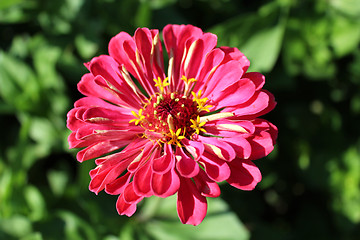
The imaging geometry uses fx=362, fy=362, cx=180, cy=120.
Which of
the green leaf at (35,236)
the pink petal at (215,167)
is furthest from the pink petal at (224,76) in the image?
the green leaf at (35,236)

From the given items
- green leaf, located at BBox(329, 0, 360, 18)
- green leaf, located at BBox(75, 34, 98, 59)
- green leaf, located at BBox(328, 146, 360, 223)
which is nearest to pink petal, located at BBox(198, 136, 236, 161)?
green leaf, located at BBox(75, 34, 98, 59)

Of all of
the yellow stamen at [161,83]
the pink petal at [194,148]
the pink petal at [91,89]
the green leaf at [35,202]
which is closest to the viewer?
the pink petal at [194,148]

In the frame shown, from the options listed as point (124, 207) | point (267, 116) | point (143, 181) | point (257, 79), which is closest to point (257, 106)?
point (257, 79)

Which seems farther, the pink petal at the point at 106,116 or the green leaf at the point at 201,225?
the green leaf at the point at 201,225

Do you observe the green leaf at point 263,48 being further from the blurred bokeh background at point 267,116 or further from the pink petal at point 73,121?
the pink petal at point 73,121

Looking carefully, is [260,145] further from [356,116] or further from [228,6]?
[356,116]

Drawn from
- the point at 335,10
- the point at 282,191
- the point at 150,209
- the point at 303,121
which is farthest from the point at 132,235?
the point at 335,10

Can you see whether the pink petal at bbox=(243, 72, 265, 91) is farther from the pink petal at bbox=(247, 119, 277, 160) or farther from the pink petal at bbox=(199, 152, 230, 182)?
the pink petal at bbox=(199, 152, 230, 182)
